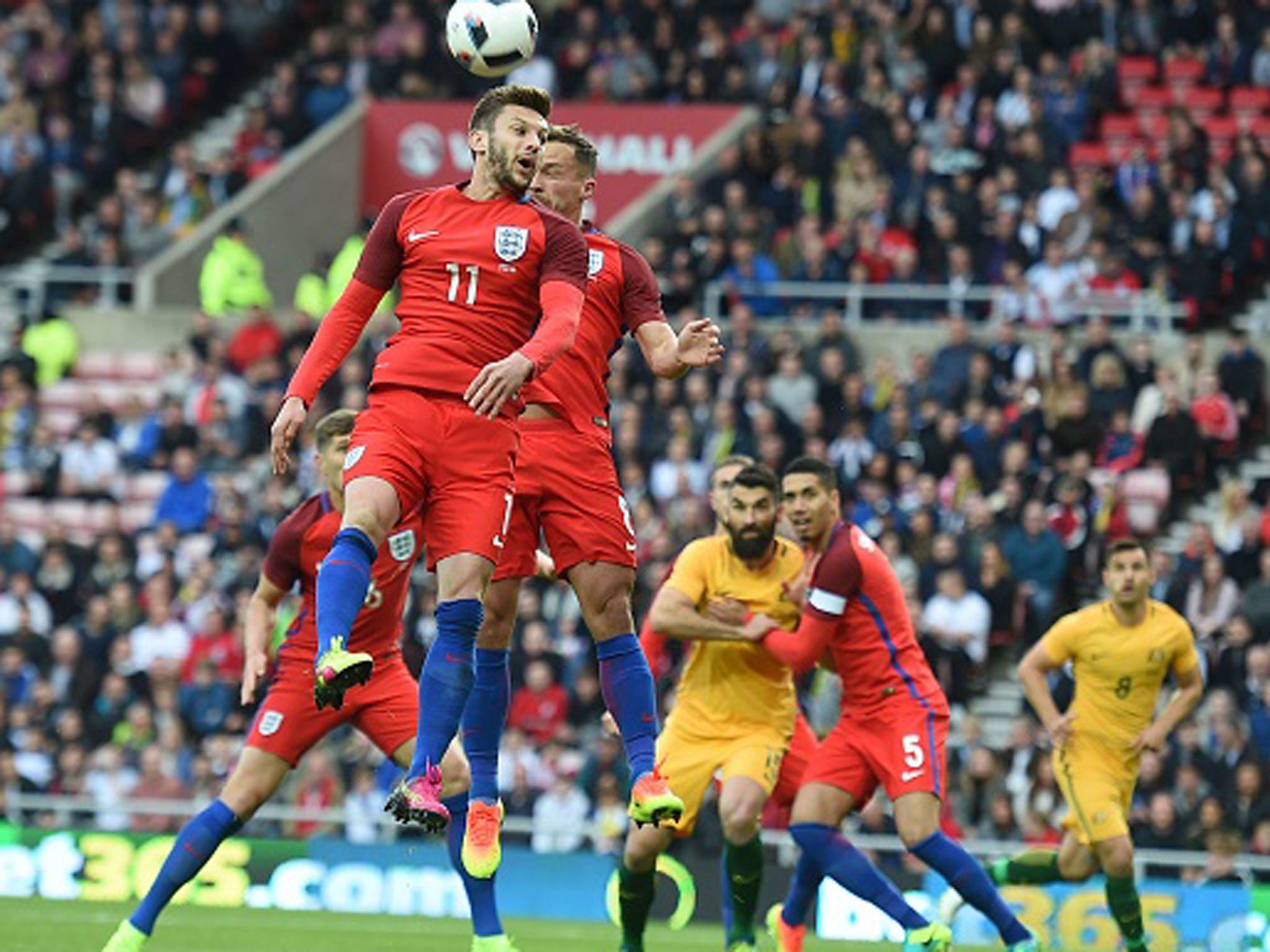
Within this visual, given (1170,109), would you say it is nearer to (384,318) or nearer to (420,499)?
(384,318)

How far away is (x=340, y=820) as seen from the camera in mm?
20500

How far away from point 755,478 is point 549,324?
3259mm

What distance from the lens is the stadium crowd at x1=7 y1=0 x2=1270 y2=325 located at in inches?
960

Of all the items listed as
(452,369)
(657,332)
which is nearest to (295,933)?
(657,332)

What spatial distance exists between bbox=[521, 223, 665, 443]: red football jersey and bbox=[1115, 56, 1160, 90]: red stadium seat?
50.5ft

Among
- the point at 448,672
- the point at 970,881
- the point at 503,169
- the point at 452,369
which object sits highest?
the point at 503,169

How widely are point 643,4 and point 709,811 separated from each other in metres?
11.5

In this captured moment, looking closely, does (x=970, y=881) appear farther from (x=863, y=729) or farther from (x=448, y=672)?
(x=448, y=672)

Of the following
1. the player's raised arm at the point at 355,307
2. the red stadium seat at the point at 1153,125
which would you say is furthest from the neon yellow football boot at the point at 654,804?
the red stadium seat at the point at 1153,125

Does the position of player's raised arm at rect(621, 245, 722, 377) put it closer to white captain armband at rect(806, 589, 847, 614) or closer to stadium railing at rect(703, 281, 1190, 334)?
white captain armband at rect(806, 589, 847, 614)

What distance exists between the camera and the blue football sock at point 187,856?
40.8ft

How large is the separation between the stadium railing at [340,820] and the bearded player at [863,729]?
3940 millimetres

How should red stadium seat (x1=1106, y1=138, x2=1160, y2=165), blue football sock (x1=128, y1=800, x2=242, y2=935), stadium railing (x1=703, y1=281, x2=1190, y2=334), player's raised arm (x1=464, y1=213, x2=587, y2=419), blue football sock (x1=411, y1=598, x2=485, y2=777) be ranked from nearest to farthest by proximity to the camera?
player's raised arm (x1=464, y1=213, x2=587, y2=419) < blue football sock (x1=411, y1=598, x2=485, y2=777) < blue football sock (x1=128, y1=800, x2=242, y2=935) < stadium railing (x1=703, y1=281, x2=1190, y2=334) < red stadium seat (x1=1106, y1=138, x2=1160, y2=165)

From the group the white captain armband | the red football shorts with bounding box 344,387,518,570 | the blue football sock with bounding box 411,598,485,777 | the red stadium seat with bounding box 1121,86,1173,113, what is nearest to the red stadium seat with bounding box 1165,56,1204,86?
the red stadium seat with bounding box 1121,86,1173,113
